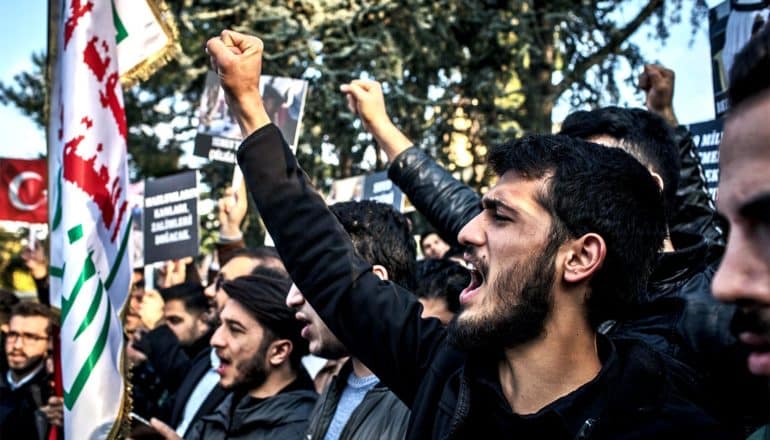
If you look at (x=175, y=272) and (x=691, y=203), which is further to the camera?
(x=175, y=272)

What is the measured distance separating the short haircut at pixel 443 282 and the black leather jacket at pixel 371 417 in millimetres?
979

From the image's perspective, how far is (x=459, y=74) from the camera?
13.1 meters

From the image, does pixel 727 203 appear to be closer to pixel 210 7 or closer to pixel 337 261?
pixel 337 261

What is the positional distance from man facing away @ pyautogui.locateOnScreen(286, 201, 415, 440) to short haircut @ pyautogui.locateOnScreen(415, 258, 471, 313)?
22.9 inches

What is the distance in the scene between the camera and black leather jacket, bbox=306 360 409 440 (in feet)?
9.49

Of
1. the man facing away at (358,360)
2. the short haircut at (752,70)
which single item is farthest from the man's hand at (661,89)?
the short haircut at (752,70)

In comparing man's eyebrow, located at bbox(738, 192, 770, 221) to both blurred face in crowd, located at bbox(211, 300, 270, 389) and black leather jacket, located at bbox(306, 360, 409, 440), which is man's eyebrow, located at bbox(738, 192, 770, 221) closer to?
black leather jacket, located at bbox(306, 360, 409, 440)

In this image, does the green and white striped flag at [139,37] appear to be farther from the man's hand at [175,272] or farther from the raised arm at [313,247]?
the man's hand at [175,272]

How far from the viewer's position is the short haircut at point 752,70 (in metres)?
1.16

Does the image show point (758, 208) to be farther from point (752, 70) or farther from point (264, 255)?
point (264, 255)

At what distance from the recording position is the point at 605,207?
7.18 feet

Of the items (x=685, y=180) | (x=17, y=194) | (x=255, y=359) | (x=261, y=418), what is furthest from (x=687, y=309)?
(x=17, y=194)

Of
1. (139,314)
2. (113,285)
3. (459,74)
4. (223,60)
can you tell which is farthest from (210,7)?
(223,60)

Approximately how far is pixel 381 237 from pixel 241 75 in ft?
3.95
